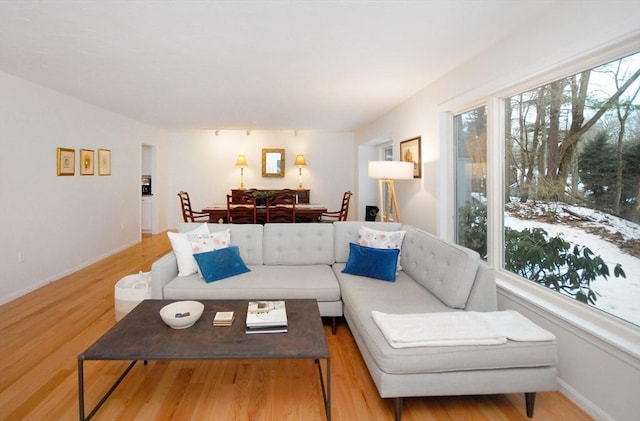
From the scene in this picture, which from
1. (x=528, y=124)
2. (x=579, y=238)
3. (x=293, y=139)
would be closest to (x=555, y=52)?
(x=528, y=124)

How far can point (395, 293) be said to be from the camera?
2531 mm

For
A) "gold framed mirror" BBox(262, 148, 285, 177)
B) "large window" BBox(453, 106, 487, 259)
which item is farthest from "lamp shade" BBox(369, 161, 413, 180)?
"gold framed mirror" BBox(262, 148, 285, 177)

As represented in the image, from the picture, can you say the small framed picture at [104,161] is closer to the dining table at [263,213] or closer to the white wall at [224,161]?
the dining table at [263,213]

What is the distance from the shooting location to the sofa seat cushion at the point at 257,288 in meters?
2.66

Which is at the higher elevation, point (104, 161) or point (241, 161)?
point (241, 161)

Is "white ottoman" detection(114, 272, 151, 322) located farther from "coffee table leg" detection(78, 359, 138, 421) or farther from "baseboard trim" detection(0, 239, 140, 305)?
"baseboard trim" detection(0, 239, 140, 305)

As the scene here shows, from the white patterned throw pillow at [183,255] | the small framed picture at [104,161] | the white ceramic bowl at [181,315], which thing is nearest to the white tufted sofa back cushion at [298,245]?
the white patterned throw pillow at [183,255]

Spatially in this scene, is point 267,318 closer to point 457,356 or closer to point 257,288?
point 257,288

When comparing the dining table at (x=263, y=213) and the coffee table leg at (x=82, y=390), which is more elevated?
the dining table at (x=263, y=213)

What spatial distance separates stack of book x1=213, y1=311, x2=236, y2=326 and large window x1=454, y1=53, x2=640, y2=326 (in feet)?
7.00

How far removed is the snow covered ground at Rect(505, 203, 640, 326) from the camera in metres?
1.82

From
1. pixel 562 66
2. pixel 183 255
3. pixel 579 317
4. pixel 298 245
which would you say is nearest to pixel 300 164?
pixel 298 245

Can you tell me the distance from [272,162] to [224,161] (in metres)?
1.13

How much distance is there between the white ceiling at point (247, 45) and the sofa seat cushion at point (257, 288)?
6.36 ft
